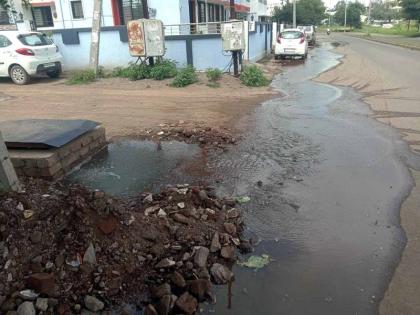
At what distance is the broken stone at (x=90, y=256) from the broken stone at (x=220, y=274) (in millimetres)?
978

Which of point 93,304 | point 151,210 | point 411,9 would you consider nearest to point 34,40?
point 151,210

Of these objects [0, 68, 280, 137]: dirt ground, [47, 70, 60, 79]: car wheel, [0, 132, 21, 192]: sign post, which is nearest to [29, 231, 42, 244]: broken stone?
[0, 132, 21, 192]: sign post

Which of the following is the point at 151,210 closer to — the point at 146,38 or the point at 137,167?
the point at 137,167

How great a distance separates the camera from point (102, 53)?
53.7 ft

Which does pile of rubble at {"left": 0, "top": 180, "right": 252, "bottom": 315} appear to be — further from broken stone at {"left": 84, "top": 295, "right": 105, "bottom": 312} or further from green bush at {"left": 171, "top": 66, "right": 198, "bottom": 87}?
green bush at {"left": 171, "top": 66, "right": 198, "bottom": 87}

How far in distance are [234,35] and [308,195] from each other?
9.78m

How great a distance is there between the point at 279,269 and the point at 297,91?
9.09 metres

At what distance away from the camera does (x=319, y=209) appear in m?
4.56

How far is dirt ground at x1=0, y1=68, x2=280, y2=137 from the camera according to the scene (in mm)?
8750

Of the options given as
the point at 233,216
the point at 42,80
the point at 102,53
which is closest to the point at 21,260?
the point at 233,216

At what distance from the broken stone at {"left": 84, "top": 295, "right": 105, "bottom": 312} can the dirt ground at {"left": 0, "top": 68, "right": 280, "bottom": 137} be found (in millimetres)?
4868

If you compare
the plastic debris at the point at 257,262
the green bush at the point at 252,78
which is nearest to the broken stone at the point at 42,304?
the plastic debris at the point at 257,262

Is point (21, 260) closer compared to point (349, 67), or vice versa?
point (21, 260)

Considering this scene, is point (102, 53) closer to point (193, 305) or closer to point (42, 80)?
point (42, 80)
